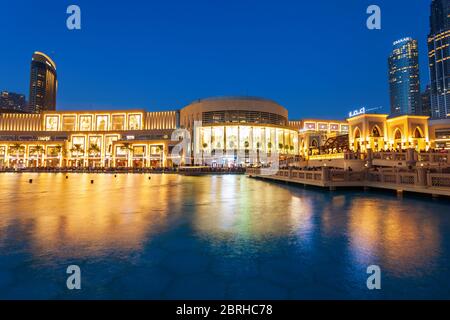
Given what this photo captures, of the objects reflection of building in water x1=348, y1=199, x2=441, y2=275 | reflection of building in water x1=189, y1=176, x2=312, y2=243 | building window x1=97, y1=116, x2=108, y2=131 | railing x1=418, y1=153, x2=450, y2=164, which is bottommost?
reflection of building in water x1=348, y1=199, x2=441, y2=275

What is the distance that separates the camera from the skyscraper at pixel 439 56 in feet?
553

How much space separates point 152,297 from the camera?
13.0 ft

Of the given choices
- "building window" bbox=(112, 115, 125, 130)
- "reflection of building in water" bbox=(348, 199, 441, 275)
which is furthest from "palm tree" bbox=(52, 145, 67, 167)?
"reflection of building in water" bbox=(348, 199, 441, 275)

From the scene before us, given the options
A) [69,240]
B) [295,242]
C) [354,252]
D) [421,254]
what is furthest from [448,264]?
[69,240]

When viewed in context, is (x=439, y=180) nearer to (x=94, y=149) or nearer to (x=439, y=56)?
(x=94, y=149)

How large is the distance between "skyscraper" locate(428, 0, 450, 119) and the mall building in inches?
5257

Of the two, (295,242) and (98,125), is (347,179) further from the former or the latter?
(98,125)

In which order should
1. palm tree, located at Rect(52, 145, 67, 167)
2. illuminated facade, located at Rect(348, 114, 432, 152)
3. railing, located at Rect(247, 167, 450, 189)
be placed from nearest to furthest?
railing, located at Rect(247, 167, 450, 189), illuminated facade, located at Rect(348, 114, 432, 152), palm tree, located at Rect(52, 145, 67, 167)

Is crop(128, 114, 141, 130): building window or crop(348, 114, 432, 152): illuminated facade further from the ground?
crop(128, 114, 141, 130): building window

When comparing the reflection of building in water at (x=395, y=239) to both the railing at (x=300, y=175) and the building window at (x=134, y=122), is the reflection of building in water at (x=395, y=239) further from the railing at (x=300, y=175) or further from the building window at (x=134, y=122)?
the building window at (x=134, y=122)

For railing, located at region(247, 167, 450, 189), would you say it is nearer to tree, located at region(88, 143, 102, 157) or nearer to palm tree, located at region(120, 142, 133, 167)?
palm tree, located at region(120, 142, 133, 167)

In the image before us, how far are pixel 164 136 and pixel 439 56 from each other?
193 m

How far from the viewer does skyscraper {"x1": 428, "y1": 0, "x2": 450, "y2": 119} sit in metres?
168

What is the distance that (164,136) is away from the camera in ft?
349
